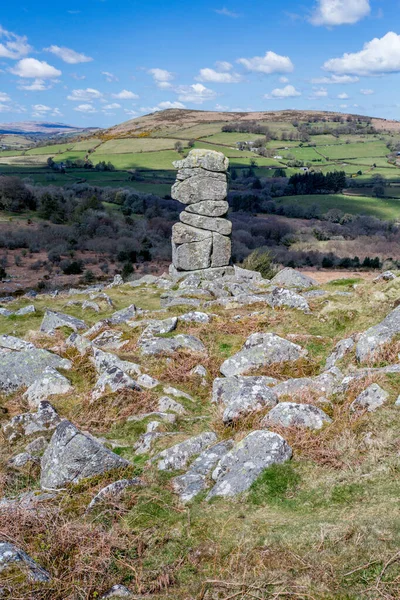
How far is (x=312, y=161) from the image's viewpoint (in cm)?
11375

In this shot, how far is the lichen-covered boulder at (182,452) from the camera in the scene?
6707 millimetres

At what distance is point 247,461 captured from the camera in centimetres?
594

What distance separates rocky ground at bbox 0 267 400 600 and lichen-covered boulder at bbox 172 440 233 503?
0.03 m

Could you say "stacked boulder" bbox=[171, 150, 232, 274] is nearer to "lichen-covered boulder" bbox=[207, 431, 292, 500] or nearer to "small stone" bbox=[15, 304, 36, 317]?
"small stone" bbox=[15, 304, 36, 317]

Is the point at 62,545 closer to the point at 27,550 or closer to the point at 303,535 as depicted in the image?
the point at 27,550

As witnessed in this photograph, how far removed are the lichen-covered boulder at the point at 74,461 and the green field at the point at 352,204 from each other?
71525 millimetres

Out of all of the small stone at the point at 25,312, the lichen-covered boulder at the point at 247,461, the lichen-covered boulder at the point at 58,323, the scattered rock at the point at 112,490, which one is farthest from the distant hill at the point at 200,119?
the scattered rock at the point at 112,490

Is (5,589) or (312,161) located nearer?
(5,589)

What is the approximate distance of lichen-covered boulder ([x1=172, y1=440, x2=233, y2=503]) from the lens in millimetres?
5902

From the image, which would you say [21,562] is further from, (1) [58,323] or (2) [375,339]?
(1) [58,323]

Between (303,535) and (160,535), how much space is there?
1590 millimetres

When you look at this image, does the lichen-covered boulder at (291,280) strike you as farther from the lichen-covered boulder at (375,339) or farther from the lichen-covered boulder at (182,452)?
the lichen-covered boulder at (182,452)

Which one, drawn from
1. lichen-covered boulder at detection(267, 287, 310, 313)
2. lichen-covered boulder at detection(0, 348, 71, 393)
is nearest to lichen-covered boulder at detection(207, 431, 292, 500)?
lichen-covered boulder at detection(0, 348, 71, 393)

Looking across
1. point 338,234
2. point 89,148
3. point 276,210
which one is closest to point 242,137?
point 89,148
